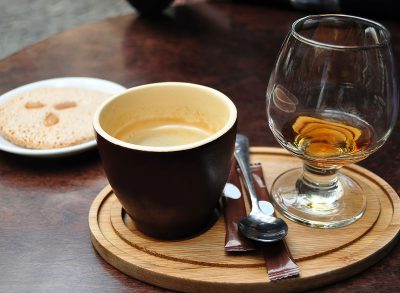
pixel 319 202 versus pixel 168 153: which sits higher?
pixel 168 153

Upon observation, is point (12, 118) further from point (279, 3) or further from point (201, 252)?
point (279, 3)

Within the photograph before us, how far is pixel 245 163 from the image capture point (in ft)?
2.00

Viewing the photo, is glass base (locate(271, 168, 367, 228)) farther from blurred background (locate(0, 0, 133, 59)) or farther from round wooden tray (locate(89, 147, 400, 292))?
blurred background (locate(0, 0, 133, 59))

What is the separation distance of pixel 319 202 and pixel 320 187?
2 centimetres

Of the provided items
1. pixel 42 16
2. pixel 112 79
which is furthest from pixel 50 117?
pixel 42 16

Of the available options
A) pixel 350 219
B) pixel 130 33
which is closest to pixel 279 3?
pixel 130 33

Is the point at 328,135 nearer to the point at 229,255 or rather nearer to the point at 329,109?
the point at 329,109

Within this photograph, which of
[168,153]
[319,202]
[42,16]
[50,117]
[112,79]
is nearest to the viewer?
[168,153]

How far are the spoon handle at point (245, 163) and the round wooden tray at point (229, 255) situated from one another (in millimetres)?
38

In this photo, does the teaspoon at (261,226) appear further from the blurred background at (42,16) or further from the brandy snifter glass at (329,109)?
the blurred background at (42,16)

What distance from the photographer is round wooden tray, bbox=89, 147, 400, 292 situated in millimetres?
463

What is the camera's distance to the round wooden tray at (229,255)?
0.46m

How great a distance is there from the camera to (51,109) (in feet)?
2.34

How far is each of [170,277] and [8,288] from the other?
0.46 feet
